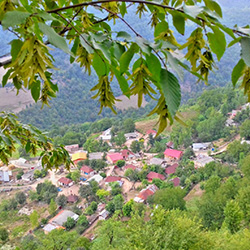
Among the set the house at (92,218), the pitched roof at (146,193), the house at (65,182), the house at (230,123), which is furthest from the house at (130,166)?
the house at (230,123)

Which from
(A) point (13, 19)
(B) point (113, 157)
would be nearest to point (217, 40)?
(A) point (13, 19)

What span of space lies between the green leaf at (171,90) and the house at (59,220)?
16705 millimetres

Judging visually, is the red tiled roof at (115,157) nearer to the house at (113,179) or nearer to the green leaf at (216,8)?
the house at (113,179)

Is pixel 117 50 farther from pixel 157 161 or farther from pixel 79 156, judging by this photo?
pixel 79 156

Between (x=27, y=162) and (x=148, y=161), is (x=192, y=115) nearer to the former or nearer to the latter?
(x=148, y=161)

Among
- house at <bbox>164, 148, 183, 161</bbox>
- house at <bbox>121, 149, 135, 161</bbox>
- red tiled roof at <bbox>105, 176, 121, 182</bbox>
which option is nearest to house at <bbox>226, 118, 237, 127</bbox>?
house at <bbox>164, 148, 183, 161</bbox>

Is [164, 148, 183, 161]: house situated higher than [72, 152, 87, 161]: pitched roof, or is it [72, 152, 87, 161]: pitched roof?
[164, 148, 183, 161]: house

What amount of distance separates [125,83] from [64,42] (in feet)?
0.89

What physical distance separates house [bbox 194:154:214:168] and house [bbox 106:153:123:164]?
22.6ft

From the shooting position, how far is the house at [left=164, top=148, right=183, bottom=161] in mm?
23852

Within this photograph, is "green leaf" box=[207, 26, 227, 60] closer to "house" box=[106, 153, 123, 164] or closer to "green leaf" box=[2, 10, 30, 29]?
"green leaf" box=[2, 10, 30, 29]

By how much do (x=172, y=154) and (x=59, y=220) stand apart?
11.9m

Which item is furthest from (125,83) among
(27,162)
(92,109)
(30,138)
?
(92,109)

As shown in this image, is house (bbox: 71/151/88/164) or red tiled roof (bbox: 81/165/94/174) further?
house (bbox: 71/151/88/164)
